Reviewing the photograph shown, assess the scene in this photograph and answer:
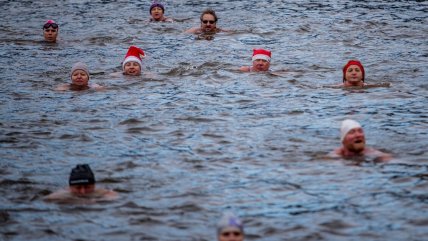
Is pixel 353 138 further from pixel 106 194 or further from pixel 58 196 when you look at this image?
pixel 58 196

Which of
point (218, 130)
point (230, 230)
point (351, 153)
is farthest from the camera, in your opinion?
point (218, 130)

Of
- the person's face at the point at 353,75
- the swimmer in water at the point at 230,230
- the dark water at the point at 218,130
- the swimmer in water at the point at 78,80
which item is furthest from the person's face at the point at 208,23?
the swimmer in water at the point at 230,230

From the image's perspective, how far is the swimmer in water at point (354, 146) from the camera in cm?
1359

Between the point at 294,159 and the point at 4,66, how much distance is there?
10.7 metres

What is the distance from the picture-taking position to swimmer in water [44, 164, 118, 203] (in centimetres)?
1178

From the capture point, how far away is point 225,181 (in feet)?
41.6

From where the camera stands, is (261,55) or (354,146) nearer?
(354,146)

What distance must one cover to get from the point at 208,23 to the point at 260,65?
557 cm

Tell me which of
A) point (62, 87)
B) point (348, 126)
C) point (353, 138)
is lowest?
point (353, 138)

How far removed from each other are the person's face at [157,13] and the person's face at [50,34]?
404 cm

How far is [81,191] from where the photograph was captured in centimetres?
1193

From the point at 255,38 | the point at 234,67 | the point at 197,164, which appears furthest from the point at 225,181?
the point at 255,38

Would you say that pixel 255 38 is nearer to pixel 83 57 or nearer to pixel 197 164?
pixel 83 57

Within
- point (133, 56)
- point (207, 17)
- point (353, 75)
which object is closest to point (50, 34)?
point (207, 17)
